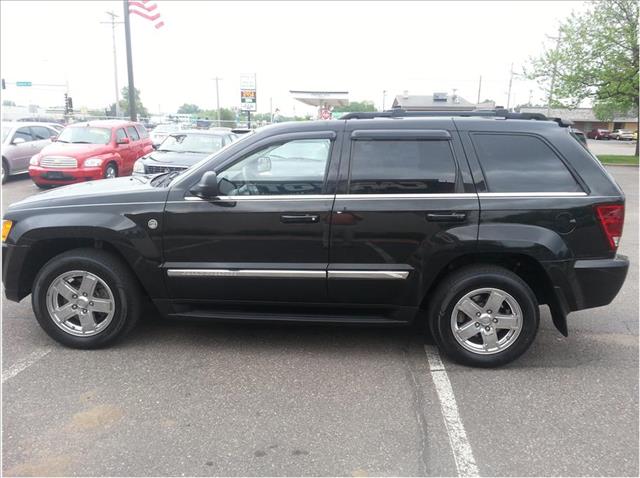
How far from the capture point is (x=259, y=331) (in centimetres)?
437

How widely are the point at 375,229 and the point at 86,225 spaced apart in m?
2.17

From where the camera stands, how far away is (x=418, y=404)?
3.26 metres

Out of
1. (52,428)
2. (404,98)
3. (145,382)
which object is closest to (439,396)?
(145,382)

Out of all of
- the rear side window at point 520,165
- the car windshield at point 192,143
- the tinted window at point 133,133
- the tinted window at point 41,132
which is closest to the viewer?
the rear side window at point 520,165

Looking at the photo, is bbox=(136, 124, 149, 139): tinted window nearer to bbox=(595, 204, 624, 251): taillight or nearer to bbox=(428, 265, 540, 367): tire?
bbox=(428, 265, 540, 367): tire

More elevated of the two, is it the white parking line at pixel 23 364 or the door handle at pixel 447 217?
the door handle at pixel 447 217

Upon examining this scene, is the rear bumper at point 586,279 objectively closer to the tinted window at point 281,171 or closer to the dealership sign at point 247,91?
the tinted window at point 281,171

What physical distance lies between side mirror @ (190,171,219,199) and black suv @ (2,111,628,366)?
1cm

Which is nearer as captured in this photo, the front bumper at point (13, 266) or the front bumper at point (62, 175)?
the front bumper at point (13, 266)

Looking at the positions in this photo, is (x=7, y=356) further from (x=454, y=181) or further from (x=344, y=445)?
(x=454, y=181)

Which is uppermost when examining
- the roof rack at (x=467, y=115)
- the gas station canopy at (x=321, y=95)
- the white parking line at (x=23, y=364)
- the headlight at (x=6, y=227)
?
the gas station canopy at (x=321, y=95)

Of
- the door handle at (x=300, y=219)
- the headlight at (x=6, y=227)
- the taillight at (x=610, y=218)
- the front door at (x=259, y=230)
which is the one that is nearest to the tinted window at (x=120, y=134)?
the headlight at (x=6, y=227)

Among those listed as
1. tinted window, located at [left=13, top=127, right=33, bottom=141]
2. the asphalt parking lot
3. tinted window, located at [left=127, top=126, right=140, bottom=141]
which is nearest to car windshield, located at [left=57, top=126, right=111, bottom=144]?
tinted window, located at [left=127, top=126, right=140, bottom=141]

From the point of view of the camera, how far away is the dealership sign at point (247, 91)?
27.1 m
